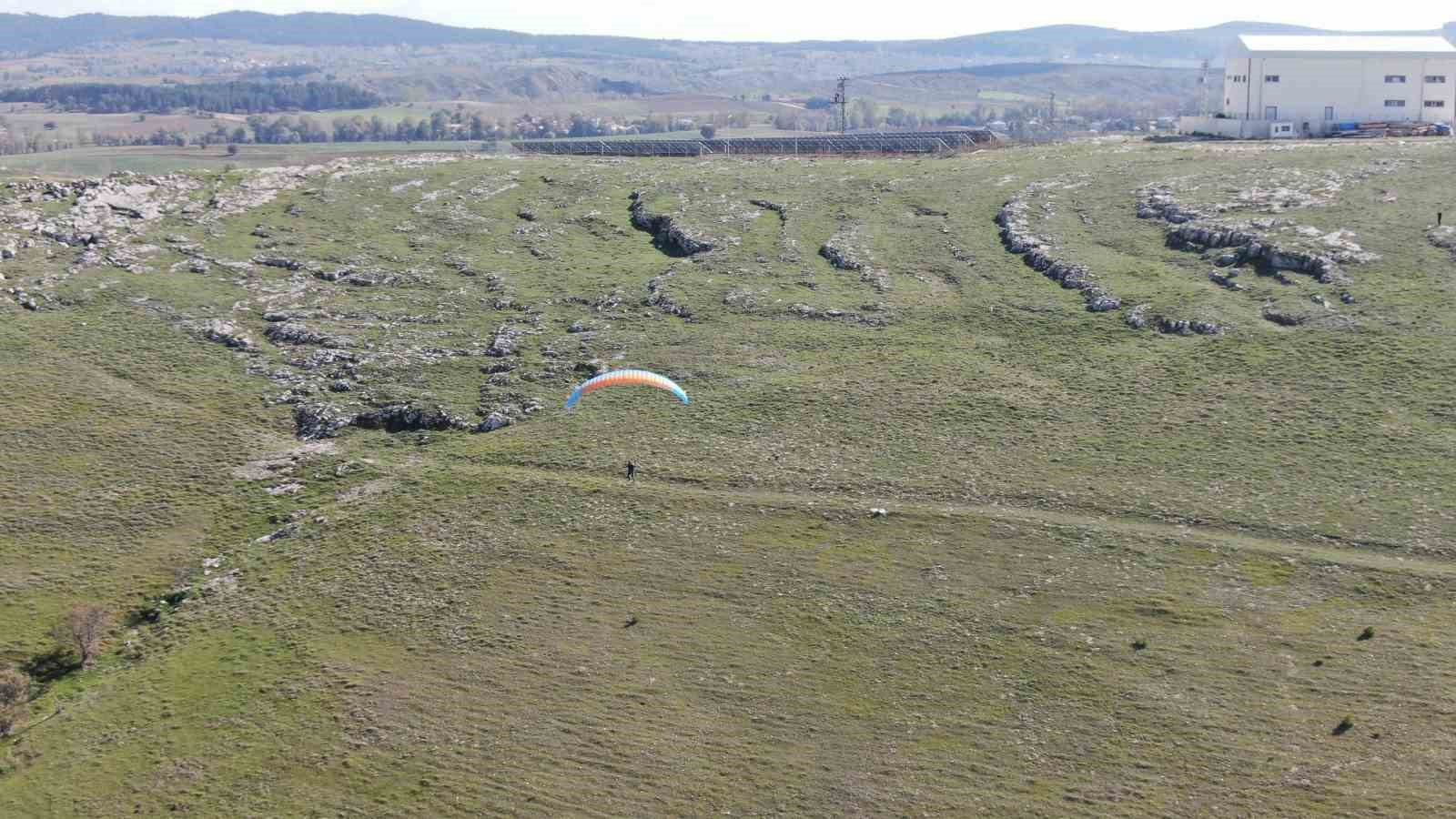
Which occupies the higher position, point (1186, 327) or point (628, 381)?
point (1186, 327)

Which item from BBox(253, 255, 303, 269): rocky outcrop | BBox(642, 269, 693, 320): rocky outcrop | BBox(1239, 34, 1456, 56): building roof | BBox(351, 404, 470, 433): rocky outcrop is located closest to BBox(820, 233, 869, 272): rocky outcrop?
BBox(642, 269, 693, 320): rocky outcrop

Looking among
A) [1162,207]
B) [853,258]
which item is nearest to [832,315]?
[853,258]

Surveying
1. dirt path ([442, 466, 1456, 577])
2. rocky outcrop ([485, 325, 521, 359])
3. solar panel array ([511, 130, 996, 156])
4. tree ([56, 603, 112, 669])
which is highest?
solar panel array ([511, 130, 996, 156])

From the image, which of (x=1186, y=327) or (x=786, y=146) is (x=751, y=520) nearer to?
(x=1186, y=327)

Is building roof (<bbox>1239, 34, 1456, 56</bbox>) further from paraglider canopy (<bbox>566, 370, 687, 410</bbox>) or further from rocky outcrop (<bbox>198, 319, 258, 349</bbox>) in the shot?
rocky outcrop (<bbox>198, 319, 258, 349</bbox>)

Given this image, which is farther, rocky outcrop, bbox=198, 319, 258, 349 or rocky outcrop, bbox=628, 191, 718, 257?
rocky outcrop, bbox=628, 191, 718, 257

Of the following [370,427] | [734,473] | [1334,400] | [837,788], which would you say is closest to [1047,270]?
[1334,400]

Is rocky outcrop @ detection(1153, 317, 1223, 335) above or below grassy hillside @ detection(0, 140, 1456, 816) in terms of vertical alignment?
above

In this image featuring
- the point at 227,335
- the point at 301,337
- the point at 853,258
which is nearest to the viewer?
the point at 227,335
